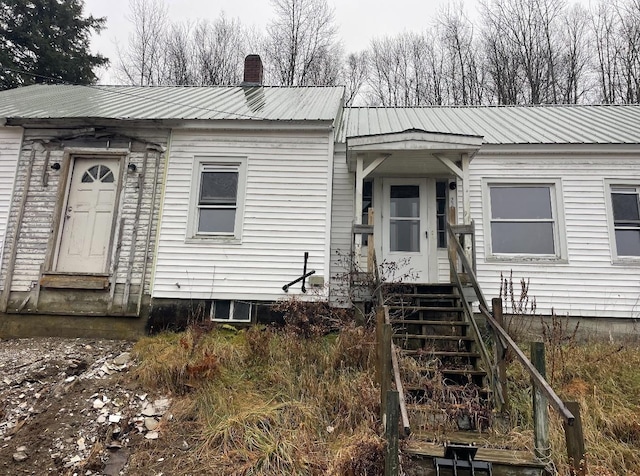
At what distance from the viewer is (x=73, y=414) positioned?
481 centimetres

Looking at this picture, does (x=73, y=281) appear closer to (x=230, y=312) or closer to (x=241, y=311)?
(x=230, y=312)

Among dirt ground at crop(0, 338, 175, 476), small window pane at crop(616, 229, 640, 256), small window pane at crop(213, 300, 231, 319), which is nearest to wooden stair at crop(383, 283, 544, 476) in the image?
dirt ground at crop(0, 338, 175, 476)

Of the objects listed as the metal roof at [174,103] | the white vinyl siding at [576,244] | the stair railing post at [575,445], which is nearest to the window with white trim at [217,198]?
the metal roof at [174,103]

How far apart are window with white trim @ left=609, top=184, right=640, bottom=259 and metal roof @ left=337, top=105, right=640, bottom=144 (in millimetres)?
952

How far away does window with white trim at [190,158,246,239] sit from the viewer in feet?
25.0

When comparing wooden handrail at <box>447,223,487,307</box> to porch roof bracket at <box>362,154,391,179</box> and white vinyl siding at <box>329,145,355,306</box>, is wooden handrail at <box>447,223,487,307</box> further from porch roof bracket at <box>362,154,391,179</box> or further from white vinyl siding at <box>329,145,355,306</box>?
white vinyl siding at <box>329,145,355,306</box>

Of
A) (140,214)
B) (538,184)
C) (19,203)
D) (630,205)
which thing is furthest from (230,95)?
(630,205)

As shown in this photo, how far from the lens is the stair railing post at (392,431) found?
312 cm

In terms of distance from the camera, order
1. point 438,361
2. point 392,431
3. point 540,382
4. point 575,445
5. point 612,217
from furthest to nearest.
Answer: point 612,217 < point 438,361 < point 540,382 < point 392,431 < point 575,445

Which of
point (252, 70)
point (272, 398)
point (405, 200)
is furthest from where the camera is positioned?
point (252, 70)

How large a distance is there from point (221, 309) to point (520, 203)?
6123mm

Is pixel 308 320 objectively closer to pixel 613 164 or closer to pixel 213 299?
pixel 213 299

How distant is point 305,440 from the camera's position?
4.19m

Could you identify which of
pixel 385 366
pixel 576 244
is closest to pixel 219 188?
pixel 385 366
